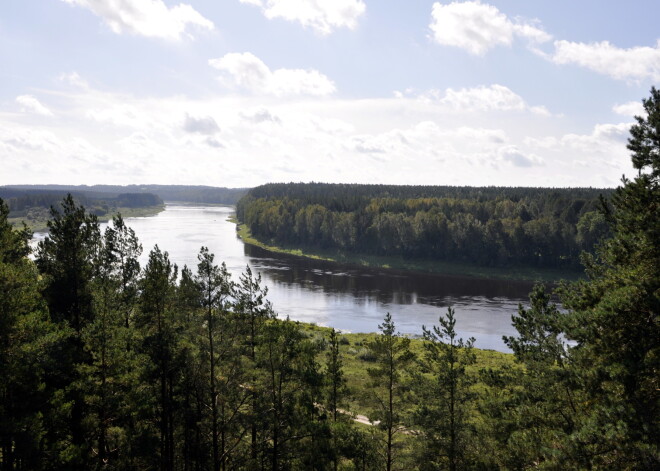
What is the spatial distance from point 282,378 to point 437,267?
9450cm

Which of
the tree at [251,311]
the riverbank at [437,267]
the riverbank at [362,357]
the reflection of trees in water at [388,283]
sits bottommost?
the riverbank at [362,357]

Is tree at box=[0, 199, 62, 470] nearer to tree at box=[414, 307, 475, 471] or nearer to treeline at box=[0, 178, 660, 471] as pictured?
treeline at box=[0, 178, 660, 471]

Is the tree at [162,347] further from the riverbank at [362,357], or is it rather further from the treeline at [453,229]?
the treeline at [453,229]

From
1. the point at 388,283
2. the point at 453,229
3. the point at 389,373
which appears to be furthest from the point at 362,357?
the point at 453,229

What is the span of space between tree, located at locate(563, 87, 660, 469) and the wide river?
45.6 metres

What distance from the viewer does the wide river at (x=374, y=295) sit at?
6731 centimetres

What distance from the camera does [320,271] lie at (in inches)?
4242

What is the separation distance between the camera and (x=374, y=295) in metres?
85.1

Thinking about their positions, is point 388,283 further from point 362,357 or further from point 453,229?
point 362,357

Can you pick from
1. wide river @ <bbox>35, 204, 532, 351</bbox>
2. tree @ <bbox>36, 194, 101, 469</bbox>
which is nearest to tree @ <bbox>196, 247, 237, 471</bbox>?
tree @ <bbox>36, 194, 101, 469</bbox>

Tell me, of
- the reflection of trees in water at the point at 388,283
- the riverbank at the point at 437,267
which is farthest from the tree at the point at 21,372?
the riverbank at the point at 437,267

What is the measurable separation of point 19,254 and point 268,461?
17.3 metres

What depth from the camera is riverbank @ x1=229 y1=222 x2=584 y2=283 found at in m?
104

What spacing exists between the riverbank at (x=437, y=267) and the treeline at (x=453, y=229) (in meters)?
3.18
